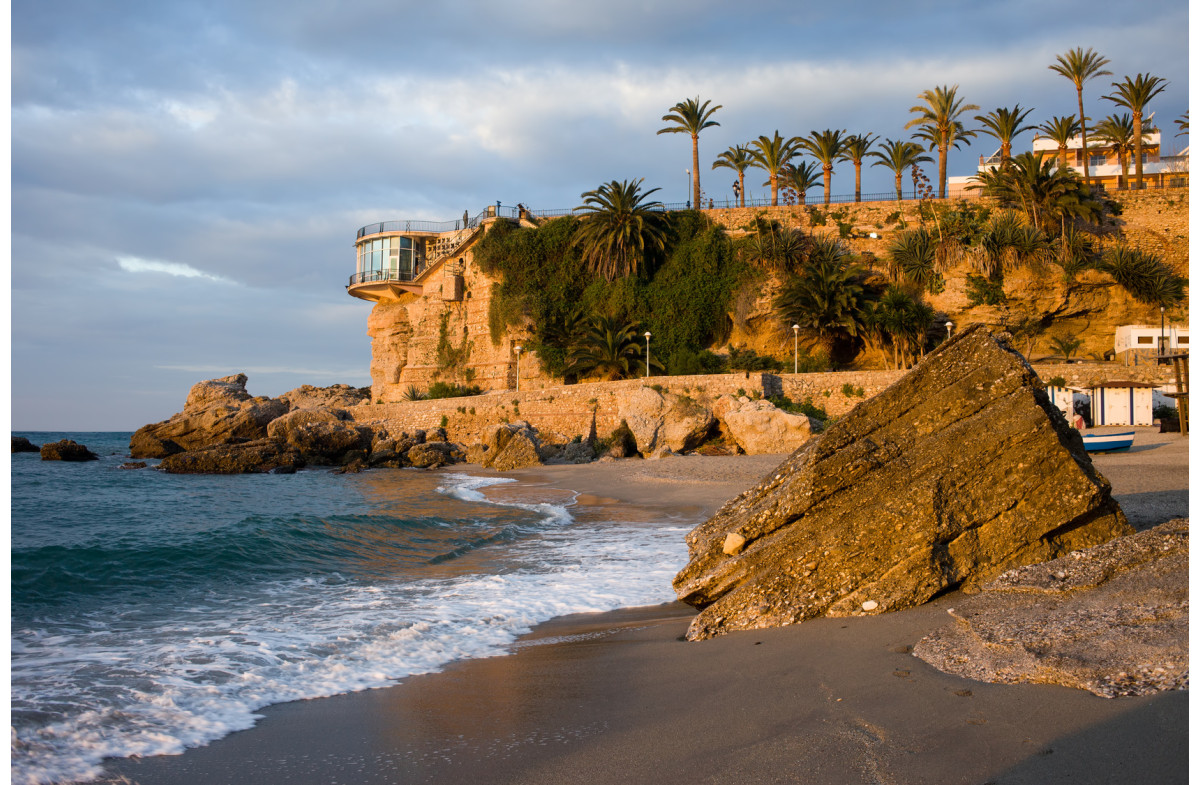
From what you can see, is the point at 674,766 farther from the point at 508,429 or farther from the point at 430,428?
the point at 430,428

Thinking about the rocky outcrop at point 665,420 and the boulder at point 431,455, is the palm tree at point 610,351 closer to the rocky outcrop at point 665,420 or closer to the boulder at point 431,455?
the rocky outcrop at point 665,420

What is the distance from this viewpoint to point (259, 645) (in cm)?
557

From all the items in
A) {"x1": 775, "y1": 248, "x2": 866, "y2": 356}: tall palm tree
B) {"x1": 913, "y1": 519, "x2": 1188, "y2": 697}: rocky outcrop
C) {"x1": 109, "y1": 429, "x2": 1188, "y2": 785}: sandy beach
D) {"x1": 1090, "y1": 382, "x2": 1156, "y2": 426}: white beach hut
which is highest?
{"x1": 775, "y1": 248, "x2": 866, "y2": 356}: tall palm tree

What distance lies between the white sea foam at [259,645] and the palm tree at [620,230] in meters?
29.2

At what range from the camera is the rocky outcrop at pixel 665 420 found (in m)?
26.9

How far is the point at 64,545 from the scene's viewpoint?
9.60 m

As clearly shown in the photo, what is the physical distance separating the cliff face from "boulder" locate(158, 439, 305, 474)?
41.9 ft

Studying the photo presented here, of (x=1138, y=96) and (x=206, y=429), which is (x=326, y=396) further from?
(x=1138, y=96)

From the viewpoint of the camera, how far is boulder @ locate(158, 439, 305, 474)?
91.7 ft

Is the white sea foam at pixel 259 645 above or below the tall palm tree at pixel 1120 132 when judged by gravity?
below

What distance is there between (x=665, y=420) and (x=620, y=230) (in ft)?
43.4

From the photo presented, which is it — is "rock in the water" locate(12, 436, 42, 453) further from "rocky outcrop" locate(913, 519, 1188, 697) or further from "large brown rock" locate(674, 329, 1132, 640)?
"rocky outcrop" locate(913, 519, 1188, 697)

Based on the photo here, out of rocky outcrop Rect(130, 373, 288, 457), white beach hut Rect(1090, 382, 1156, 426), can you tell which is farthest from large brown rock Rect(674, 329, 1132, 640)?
rocky outcrop Rect(130, 373, 288, 457)

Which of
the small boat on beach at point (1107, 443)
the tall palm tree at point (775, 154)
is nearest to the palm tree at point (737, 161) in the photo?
the tall palm tree at point (775, 154)
